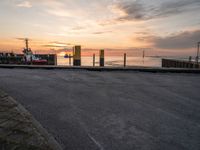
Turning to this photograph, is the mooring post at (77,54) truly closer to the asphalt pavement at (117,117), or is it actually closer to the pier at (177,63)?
the asphalt pavement at (117,117)

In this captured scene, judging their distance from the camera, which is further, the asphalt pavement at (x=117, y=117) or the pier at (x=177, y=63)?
the pier at (x=177, y=63)

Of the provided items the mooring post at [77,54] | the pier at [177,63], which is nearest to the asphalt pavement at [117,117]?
the mooring post at [77,54]

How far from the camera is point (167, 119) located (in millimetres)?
3527

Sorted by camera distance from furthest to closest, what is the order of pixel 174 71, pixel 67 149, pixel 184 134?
pixel 174 71, pixel 184 134, pixel 67 149

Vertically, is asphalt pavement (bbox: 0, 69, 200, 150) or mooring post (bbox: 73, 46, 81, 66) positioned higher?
mooring post (bbox: 73, 46, 81, 66)

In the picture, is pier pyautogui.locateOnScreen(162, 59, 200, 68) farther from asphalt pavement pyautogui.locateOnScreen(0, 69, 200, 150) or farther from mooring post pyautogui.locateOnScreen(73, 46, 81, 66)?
asphalt pavement pyautogui.locateOnScreen(0, 69, 200, 150)

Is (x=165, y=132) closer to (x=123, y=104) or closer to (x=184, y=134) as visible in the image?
(x=184, y=134)

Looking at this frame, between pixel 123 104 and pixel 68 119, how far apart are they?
5.19ft

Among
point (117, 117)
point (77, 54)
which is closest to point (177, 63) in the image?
point (77, 54)

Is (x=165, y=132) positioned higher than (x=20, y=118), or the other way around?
(x=20, y=118)

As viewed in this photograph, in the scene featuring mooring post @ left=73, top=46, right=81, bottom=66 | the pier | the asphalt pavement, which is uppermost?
mooring post @ left=73, top=46, right=81, bottom=66

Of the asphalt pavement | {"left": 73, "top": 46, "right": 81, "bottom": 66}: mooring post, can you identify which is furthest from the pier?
the asphalt pavement

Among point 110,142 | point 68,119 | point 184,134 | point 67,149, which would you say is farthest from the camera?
point 68,119

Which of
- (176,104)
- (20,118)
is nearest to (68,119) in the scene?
(20,118)
